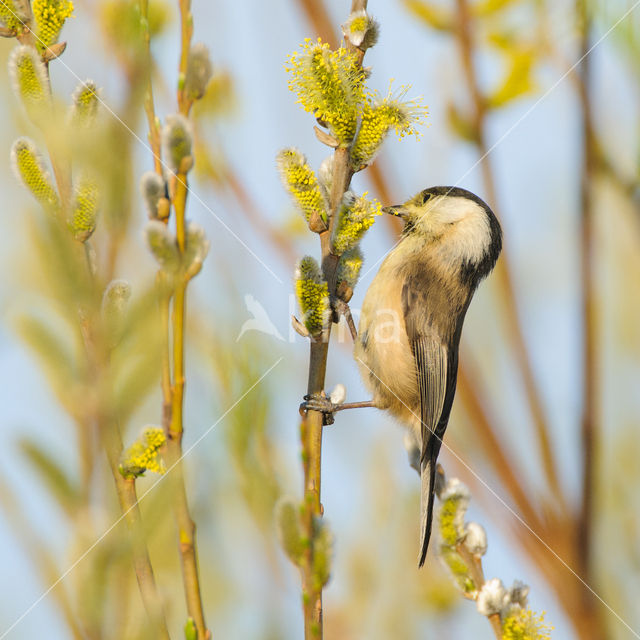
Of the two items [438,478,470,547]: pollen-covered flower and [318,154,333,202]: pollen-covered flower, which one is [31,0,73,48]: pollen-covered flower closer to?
[318,154,333,202]: pollen-covered flower

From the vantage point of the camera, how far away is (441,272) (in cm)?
231

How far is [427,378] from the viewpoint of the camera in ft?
7.11

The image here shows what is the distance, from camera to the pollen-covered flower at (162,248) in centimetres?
81

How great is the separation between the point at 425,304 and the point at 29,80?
1.51m

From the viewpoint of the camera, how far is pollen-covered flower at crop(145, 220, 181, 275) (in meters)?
0.81

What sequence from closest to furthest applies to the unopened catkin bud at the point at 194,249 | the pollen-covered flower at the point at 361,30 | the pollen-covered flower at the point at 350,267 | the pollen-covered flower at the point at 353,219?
the unopened catkin bud at the point at 194,249 < the pollen-covered flower at the point at 361,30 < the pollen-covered flower at the point at 353,219 < the pollen-covered flower at the point at 350,267

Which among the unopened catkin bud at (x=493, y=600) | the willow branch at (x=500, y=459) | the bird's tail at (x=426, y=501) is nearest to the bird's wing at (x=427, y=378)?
the bird's tail at (x=426, y=501)

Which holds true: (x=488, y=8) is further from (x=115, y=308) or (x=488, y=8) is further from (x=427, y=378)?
(x=115, y=308)

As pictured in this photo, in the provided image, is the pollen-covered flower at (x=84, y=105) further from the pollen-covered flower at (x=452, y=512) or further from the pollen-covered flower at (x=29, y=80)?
the pollen-covered flower at (x=452, y=512)

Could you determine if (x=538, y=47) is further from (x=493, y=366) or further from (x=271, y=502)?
(x=271, y=502)

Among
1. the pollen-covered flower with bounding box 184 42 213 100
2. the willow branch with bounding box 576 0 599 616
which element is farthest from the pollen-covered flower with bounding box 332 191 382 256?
the willow branch with bounding box 576 0 599 616

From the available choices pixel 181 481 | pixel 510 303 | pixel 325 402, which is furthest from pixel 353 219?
pixel 510 303

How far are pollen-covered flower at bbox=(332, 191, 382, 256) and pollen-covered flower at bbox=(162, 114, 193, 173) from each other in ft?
1.12

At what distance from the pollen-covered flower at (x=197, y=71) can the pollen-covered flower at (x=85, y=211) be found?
0.16 meters
